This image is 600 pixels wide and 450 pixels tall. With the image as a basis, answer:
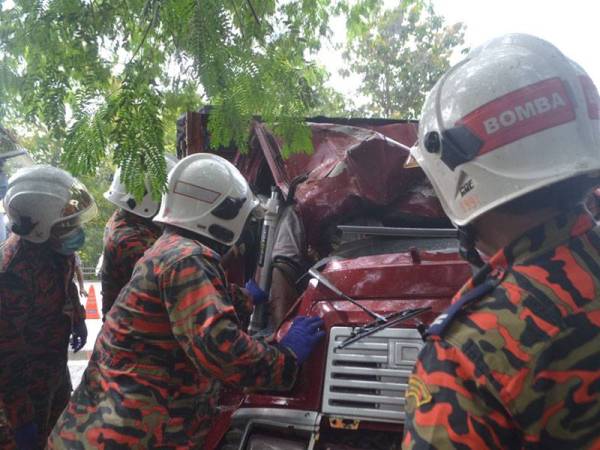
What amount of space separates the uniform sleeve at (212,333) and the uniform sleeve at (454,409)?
42.9 inches

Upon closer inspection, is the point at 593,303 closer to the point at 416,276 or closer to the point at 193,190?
the point at 416,276

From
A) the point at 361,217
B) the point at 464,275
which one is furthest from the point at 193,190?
the point at 464,275

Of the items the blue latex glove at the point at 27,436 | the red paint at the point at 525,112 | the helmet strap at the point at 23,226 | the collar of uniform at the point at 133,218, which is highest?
the collar of uniform at the point at 133,218

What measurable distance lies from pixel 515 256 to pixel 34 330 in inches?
128

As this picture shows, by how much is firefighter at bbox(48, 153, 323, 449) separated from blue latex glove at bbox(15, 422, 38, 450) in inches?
54.7

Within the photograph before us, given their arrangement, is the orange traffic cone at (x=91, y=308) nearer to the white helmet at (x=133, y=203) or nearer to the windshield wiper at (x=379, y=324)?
the white helmet at (x=133, y=203)

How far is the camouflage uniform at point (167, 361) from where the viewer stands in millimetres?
2090

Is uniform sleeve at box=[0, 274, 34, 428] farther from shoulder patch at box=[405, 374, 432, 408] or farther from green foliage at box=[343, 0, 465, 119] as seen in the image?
green foliage at box=[343, 0, 465, 119]

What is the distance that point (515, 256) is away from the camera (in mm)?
1133

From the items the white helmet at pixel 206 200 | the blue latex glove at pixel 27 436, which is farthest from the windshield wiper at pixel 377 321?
the blue latex glove at pixel 27 436

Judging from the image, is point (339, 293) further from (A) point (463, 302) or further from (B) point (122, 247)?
(B) point (122, 247)

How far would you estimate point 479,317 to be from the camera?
1065mm

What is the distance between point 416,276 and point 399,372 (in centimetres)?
42

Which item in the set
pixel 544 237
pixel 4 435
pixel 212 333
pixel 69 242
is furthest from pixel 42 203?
pixel 544 237
